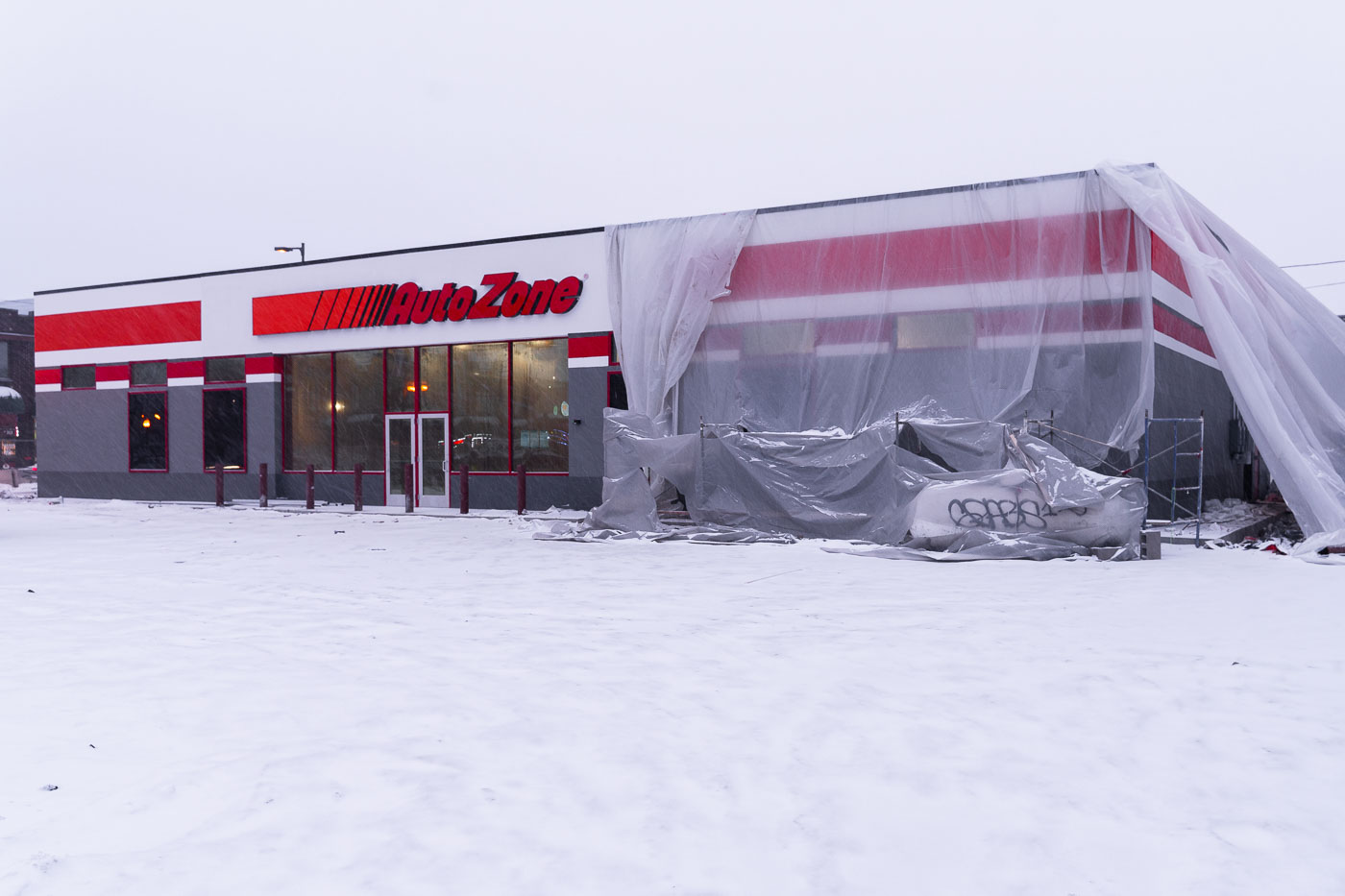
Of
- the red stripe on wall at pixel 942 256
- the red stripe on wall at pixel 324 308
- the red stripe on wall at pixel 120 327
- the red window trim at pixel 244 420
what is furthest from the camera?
the red stripe on wall at pixel 120 327

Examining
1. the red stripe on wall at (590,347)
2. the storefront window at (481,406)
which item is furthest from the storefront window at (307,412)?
the red stripe on wall at (590,347)

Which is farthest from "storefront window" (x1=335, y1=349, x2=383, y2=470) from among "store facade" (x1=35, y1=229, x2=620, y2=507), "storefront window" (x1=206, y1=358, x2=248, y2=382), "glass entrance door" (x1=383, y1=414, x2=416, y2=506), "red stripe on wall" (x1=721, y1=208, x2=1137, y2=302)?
"red stripe on wall" (x1=721, y1=208, x2=1137, y2=302)

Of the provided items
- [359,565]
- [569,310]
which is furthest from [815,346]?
[359,565]

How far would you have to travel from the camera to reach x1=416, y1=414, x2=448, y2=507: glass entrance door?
20.1 m

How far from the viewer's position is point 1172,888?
2943 millimetres

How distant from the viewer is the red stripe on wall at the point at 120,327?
76.4 ft

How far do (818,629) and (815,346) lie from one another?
28.7 feet

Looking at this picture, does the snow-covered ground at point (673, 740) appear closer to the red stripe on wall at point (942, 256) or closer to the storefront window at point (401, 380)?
the red stripe on wall at point (942, 256)

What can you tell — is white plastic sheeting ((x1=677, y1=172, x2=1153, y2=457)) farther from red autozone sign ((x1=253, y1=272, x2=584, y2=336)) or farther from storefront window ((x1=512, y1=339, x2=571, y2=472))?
red autozone sign ((x1=253, y1=272, x2=584, y2=336))

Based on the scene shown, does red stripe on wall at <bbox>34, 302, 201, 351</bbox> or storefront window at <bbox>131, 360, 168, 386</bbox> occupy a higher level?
red stripe on wall at <bbox>34, 302, 201, 351</bbox>

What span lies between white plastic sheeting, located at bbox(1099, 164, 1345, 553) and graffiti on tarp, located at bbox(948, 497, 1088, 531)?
2524mm

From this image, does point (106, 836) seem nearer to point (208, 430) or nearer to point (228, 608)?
point (228, 608)

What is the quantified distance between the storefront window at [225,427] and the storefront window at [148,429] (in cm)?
144

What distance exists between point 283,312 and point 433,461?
5554 mm
